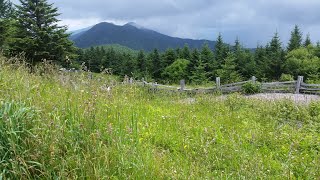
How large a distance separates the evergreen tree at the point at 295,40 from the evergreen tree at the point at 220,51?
1255 centimetres

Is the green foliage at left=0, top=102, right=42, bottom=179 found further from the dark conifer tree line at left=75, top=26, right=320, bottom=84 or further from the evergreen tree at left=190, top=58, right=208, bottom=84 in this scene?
the evergreen tree at left=190, top=58, right=208, bottom=84

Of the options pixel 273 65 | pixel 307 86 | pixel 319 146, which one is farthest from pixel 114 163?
pixel 273 65

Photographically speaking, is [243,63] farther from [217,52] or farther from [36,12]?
[36,12]

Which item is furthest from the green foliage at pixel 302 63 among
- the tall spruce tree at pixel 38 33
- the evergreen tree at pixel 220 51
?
the tall spruce tree at pixel 38 33

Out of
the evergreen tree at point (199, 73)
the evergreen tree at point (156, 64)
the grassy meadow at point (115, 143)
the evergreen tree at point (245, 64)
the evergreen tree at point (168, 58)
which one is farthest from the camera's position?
the evergreen tree at point (168, 58)

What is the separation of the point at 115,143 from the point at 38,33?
22698 millimetres

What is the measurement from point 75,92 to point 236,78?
42.4 meters

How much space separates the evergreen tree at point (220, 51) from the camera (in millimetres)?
51513

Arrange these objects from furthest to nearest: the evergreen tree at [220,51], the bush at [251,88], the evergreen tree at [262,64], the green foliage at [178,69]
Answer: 1. the green foliage at [178,69]
2. the evergreen tree at [220,51]
3. the evergreen tree at [262,64]
4. the bush at [251,88]

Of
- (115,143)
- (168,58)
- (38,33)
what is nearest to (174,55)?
(168,58)

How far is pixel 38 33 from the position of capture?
75.8ft

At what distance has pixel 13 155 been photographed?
282 cm

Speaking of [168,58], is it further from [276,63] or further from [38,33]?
[38,33]

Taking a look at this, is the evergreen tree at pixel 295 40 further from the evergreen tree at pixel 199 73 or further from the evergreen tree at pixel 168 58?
the evergreen tree at pixel 168 58
